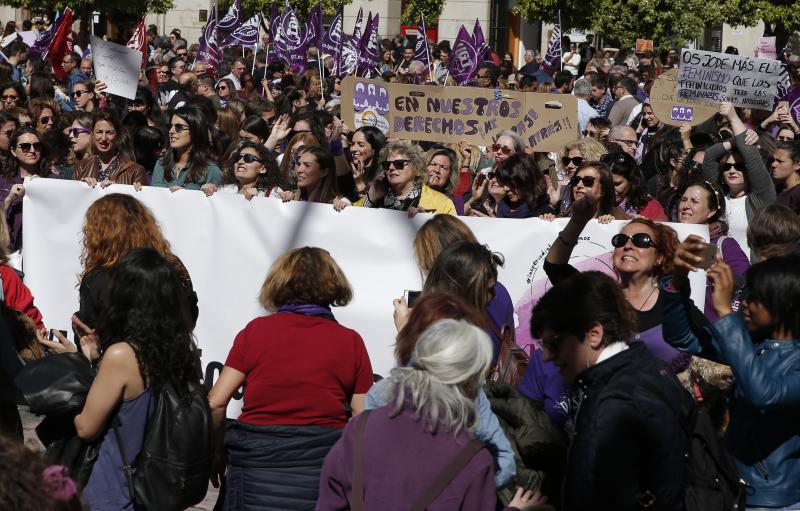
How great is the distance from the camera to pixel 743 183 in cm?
773

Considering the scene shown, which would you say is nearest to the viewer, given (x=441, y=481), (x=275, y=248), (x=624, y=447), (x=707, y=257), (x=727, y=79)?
(x=441, y=481)

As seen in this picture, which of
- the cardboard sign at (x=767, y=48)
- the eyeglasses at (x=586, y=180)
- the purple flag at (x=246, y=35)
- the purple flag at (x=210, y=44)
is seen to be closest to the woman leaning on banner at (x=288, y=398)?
the eyeglasses at (x=586, y=180)

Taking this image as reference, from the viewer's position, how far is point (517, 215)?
7242mm

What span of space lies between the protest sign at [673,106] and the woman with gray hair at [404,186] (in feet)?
9.87

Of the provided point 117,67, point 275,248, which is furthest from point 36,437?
point 117,67

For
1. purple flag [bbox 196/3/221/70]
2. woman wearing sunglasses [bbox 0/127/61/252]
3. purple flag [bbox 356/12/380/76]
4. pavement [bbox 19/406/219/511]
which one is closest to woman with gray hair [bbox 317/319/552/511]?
pavement [bbox 19/406/219/511]

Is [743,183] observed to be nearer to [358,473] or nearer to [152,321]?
[152,321]

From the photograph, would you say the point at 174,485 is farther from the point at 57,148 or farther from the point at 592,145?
the point at 57,148

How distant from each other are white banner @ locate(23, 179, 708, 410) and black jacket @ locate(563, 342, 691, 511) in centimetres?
305

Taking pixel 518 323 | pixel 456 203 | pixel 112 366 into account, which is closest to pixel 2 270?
pixel 112 366

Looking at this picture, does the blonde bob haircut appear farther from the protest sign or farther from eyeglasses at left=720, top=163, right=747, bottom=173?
the protest sign

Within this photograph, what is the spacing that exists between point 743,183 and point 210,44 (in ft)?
39.0

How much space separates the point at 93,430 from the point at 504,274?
332cm

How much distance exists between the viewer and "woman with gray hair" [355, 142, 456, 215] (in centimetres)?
746
